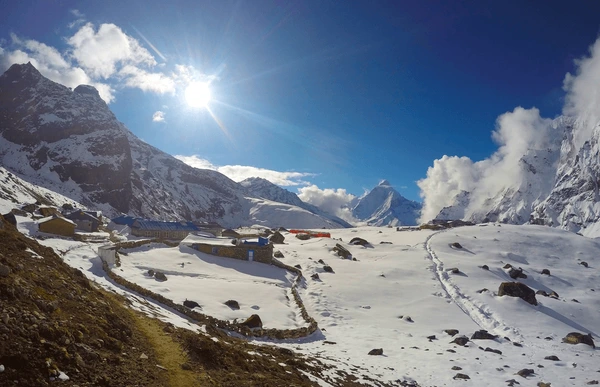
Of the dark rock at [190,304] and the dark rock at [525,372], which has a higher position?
the dark rock at [190,304]

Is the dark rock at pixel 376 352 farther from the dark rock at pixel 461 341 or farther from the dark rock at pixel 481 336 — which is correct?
the dark rock at pixel 481 336

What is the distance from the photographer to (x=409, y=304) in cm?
4022

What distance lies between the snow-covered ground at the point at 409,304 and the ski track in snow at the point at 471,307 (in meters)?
0.12

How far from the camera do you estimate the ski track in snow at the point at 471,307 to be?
3612cm

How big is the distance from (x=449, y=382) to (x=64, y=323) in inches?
761

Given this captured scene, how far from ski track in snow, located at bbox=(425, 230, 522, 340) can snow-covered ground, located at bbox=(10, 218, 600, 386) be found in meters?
0.12

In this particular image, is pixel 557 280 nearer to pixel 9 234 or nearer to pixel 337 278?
pixel 337 278

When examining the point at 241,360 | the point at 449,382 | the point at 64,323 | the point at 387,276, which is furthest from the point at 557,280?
the point at 64,323

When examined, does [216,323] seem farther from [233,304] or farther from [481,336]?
[481,336]

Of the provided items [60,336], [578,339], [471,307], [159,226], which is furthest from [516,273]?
[159,226]

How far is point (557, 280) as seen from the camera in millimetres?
57312

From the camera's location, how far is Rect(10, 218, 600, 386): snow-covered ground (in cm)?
2317

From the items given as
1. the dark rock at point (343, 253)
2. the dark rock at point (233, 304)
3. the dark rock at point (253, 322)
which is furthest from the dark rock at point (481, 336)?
the dark rock at point (343, 253)

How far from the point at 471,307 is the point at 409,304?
24.9ft
